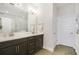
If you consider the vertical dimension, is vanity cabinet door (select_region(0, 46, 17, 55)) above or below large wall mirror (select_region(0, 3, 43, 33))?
below

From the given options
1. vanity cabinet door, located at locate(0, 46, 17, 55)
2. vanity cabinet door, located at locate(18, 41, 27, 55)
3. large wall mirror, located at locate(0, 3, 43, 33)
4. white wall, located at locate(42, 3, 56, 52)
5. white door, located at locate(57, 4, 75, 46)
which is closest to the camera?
vanity cabinet door, located at locate(0, 46, 17, 55)

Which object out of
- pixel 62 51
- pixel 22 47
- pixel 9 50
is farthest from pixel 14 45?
pixel 62 51

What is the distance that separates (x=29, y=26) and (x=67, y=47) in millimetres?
946

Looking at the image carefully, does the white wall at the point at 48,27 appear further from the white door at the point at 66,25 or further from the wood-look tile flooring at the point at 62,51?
the white door at the point at 66,25

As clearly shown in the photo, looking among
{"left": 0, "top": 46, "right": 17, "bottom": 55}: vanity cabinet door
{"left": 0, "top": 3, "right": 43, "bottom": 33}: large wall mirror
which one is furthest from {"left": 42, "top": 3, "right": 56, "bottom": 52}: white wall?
{"left": 0, "top": 46, "right": 17, "bottom": 55}: vanity cabinet door

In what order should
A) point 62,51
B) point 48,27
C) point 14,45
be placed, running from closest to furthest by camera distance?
point 14,45, point 62,51, point 48,27

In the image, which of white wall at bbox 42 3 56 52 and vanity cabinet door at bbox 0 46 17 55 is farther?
white wall at bbox 42 3 56 52

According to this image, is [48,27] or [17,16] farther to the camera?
[48,27]

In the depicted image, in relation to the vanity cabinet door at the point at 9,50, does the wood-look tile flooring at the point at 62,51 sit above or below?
below

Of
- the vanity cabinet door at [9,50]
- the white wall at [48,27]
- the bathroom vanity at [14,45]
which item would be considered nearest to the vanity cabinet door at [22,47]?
the bathroom vanity at [14,45]

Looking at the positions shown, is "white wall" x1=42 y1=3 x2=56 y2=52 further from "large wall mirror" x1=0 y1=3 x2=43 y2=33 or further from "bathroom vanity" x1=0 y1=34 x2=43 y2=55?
"bathroom vanity" x1=0 y1=34 x2=43 y2=55

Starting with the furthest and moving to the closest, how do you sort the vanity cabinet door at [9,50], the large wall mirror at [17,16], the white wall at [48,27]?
the white wall at [48,27] < the large wall mirror at [17,16] < the vanity cabinet door at [9,50]

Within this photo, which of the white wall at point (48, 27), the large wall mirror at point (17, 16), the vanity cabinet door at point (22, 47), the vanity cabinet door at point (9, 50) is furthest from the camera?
the white wall at point (48, 27)

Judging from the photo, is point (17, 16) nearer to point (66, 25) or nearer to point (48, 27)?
point (48, 27)
